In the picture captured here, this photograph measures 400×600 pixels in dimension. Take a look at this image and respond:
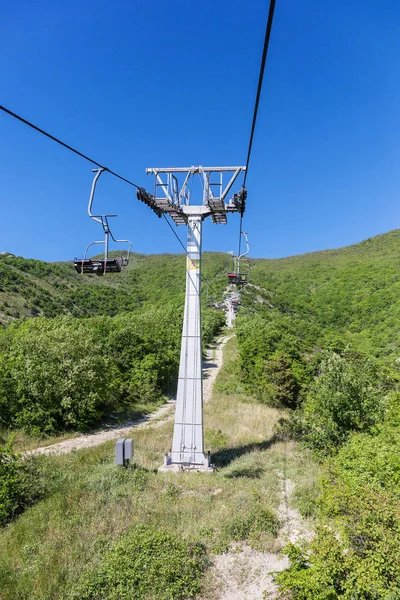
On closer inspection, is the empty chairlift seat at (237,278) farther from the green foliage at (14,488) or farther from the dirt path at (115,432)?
the green foliage at (14,488)

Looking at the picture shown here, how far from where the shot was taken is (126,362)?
28.0 meters

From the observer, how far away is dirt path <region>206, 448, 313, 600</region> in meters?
6.12

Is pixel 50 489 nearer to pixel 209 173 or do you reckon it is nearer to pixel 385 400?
pixel 209 173

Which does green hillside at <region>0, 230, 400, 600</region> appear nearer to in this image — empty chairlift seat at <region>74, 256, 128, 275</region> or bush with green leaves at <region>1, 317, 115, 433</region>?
bush with green leaves at <region>1, 317, 115, 433</region>

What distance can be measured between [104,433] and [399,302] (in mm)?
67695

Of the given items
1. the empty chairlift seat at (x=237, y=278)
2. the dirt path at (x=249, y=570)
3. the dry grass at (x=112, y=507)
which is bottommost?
the dirt path at (x=249, y=570)

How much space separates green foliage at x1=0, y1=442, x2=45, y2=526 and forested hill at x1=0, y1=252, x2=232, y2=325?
3056cm

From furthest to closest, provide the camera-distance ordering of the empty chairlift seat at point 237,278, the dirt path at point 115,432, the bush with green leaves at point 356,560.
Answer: the empty chairlift seat at point 237,278, the dirt path at point 115,432, the bush with green leaves at point 356,560

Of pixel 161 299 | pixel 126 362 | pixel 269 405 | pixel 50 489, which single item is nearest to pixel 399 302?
pixel 161 299

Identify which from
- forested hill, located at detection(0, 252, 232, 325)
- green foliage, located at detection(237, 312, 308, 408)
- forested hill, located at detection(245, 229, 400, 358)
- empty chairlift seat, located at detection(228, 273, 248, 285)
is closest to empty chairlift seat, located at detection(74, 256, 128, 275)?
empty chairlift seat, located at detection(228, 273, 248, 285)

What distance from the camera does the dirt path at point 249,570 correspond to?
6.12 meters

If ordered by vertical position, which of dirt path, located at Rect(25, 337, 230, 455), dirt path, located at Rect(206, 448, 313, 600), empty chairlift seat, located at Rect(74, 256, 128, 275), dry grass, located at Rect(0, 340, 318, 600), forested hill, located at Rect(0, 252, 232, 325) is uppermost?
forested hill, located at Rect(0, 252, 232, 325)

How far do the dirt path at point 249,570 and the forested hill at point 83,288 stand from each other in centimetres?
3341

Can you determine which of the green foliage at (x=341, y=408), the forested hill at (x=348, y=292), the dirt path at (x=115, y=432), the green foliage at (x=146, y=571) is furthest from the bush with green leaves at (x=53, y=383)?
the forested hill at (x=348, y=292)
